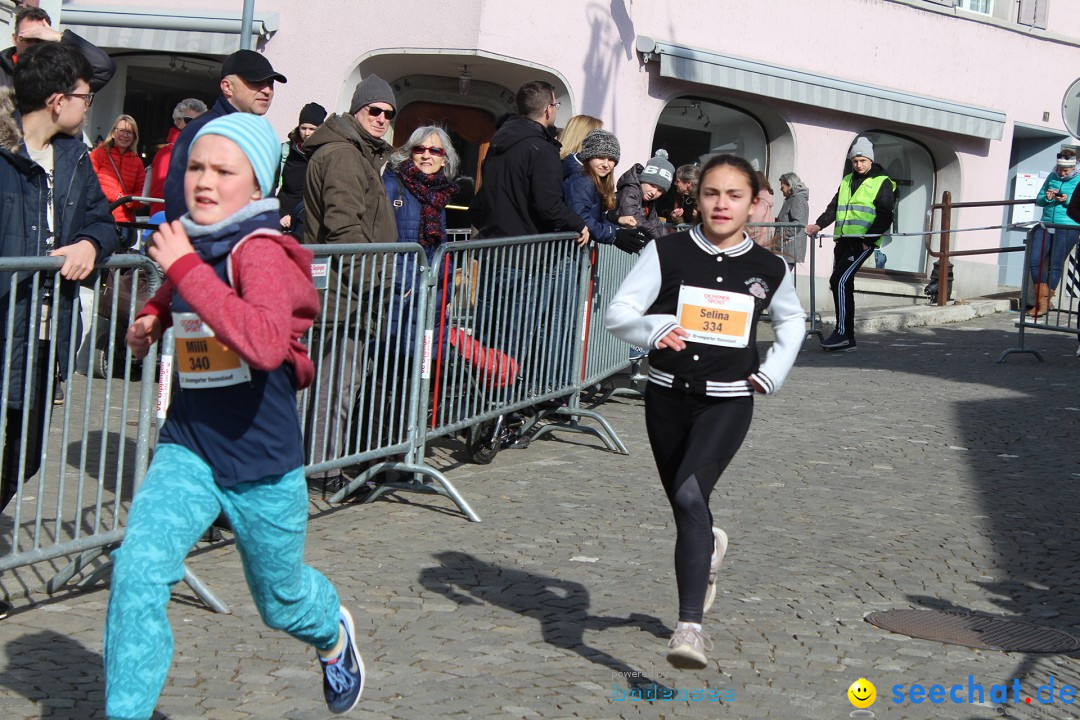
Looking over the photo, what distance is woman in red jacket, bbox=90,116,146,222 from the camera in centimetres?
1262

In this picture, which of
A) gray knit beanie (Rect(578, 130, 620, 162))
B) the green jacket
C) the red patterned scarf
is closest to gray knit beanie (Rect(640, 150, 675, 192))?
gray knit beanie (Rect(578, 130, 620, 162))

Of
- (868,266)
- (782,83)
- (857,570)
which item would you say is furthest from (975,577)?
Result: (868,266)

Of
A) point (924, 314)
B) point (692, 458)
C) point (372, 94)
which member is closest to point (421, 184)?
point (372, 94)

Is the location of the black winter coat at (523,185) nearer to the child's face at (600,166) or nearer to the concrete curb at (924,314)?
the child's face at (600,166)

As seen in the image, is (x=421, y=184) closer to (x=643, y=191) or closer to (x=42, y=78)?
(x=42, y=78)

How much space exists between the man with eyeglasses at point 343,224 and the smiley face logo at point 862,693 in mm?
2914

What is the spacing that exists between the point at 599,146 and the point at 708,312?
16.5 ft

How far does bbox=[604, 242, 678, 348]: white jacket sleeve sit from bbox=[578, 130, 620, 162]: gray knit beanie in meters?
4.81

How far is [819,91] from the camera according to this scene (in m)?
20.0

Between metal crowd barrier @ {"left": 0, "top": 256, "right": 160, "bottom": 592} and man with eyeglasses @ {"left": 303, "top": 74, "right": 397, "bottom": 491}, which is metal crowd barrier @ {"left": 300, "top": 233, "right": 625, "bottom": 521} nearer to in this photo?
man with eyeglasses @ {"left": 303, "top": 74, "right": 397, "bottom": 491}

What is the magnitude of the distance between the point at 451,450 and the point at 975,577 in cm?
361

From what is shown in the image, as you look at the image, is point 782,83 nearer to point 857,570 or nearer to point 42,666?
point 857,570

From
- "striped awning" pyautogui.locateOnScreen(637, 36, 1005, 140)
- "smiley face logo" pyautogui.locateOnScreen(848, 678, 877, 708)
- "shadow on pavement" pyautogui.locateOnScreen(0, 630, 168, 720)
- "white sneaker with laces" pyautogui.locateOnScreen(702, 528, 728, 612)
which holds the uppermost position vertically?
"striped awning" pyautogui.locateOnScreen(637, 36, 1005, 140)

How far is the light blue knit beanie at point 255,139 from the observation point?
3.77 m
